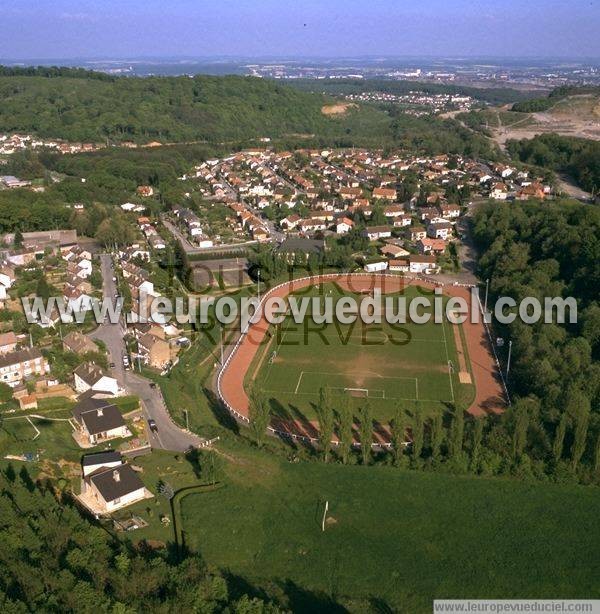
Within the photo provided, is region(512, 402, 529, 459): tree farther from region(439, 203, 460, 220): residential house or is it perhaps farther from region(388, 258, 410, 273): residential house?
region(439, 203, 460, 220): residential house

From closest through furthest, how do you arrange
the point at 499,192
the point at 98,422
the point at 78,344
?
1. the point at 98,422
2. the point at 78,344
3. the point at 499,192

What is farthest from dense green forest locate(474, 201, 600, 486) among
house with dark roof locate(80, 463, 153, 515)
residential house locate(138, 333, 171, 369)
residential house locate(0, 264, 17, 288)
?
residential house locate(0, 264, 17, 288)

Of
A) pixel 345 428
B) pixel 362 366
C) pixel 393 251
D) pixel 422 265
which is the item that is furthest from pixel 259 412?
pixel 393 251

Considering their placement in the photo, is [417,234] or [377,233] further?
[377,233]

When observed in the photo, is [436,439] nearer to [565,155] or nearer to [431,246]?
[431,246]

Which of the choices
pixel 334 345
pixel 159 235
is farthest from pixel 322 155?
pixel 334 345

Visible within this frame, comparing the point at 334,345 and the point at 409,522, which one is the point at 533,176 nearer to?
the point at 334,345

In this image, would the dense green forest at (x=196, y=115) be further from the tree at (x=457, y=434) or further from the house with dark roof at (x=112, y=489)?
the house with dark roof at (x=112, y=489)
